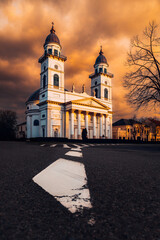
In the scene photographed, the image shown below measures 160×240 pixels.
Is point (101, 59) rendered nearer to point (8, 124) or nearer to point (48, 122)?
point (48, 122)

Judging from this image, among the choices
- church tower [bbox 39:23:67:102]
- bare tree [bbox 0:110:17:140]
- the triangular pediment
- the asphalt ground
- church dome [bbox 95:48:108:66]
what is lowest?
the asphalt ground

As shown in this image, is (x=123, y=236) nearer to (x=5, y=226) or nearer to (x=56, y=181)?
(x=5, y=226)

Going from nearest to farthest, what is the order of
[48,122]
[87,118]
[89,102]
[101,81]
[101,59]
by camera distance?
[48,122]
[87,118]
[89,102]
[101,81]
[101,59]

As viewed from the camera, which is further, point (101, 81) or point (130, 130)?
point (130, 130)

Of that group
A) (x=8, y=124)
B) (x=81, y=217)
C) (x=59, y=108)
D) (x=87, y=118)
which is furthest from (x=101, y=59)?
(x=81, y=217)

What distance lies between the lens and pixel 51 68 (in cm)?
4381

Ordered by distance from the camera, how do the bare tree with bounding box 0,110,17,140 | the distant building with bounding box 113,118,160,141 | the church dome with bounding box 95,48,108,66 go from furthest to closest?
the distant building with bounding box 113,118,160,141
the church dome with bounding box 95,48,108,66
the bare tree with bounding box 0,110,17,140

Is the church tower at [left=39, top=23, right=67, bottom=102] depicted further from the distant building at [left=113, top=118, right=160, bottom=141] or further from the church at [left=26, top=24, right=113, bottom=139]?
Answer: the distant building at [left=113, top=118, right=160, bottom=141]

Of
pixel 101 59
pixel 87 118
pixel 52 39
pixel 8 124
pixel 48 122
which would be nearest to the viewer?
pixel 48 122

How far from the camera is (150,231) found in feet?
2.76

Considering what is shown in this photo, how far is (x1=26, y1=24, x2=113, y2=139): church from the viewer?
4272 centimetres

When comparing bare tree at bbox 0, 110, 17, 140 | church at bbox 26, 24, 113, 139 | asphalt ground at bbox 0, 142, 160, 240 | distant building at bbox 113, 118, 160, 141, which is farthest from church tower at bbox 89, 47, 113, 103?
asphalt ground at bbox 0, 142, 160, 240

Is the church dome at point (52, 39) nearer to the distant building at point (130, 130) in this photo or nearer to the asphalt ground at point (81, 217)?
the distant building at point (130, 130)

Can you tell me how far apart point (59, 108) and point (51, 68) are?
419 inches
